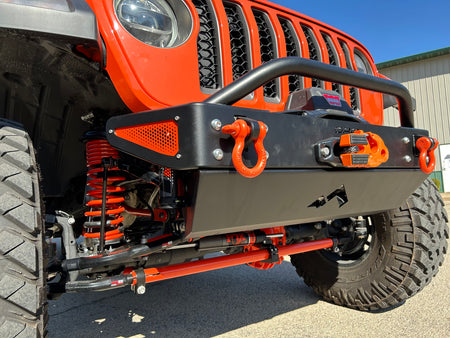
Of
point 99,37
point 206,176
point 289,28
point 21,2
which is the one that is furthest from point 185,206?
point 289,28

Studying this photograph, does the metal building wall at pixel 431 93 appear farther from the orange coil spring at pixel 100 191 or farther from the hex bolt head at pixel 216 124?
the hex bolt head at pixel 216 124

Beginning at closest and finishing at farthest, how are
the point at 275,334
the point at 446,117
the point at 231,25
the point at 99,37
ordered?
the point at 99,37 → the point at 231,25 → the point at 275,334 → the point at 446,117

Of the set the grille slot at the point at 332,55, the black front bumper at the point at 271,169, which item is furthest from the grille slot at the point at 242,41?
the black front bumper at the point at 271,169

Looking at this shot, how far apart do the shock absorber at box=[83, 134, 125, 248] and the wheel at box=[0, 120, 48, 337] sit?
52cm

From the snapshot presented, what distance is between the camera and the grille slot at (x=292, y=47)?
2340mm

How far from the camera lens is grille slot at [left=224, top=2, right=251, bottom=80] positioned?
6.91 ft

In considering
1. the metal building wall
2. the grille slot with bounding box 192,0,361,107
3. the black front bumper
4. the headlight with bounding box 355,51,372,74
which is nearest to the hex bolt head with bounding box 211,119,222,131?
the black front bumper

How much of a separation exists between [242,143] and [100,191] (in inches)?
41.7

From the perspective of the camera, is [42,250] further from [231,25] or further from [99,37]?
[231,25]

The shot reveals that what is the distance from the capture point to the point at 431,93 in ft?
59.9

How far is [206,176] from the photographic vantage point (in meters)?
1.48

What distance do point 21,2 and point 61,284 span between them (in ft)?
4.28

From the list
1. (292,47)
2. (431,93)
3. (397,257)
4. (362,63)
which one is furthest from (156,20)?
(431,93)

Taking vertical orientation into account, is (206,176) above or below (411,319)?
above
